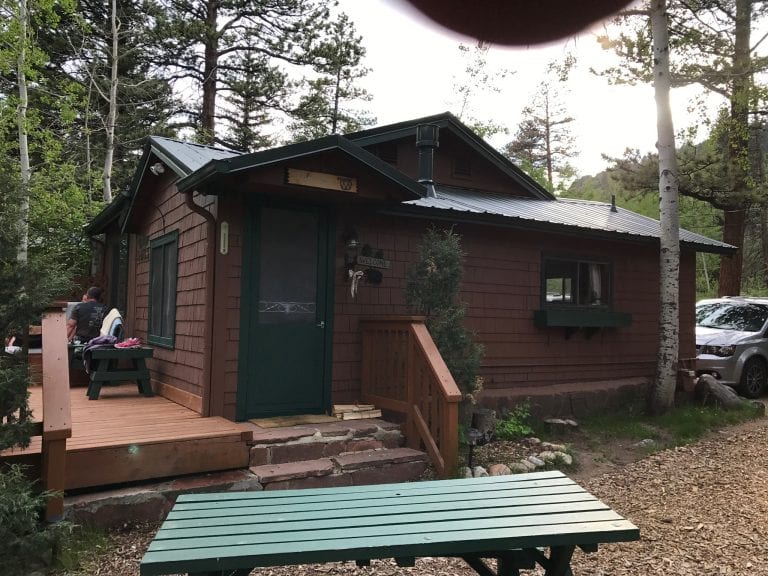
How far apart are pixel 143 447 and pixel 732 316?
10491 millimetres

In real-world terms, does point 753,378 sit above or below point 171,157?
below

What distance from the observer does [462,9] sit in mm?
1537

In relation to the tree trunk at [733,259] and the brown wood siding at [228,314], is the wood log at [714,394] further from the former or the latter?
the brown wood siding at [228,314]

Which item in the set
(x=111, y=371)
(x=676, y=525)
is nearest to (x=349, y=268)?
(x=111, y=371)

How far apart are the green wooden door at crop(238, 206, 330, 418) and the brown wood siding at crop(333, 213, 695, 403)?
31 centimetres

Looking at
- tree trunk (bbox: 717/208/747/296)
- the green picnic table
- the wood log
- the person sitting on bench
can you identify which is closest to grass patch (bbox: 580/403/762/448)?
the wood log

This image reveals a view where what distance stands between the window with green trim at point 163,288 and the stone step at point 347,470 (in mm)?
2805

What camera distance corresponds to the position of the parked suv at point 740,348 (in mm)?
9609

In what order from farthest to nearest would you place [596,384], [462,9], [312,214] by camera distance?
1. [596,384]
2. [312,214]
3. [462,9]

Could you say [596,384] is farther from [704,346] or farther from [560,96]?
[560,96]

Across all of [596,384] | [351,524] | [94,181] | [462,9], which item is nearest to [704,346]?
[596,384]

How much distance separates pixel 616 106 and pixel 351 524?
1243cm

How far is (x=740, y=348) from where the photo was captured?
9664 millimetres

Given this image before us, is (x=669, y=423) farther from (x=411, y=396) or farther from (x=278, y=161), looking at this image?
(x=278, y=161)
